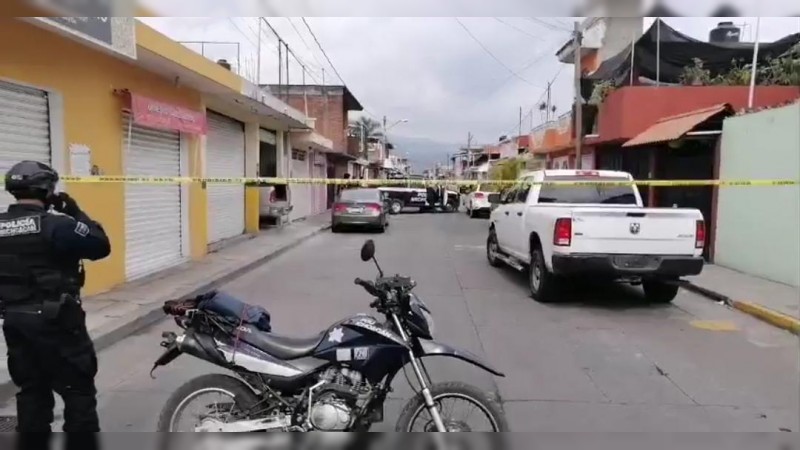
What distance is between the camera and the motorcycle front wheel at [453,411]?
3.31 m

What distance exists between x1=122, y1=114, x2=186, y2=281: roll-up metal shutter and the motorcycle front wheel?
268 inches

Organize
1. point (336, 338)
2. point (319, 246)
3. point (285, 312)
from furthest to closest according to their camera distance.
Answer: point (319, 246) < point (285, 312) < point (336, 338)

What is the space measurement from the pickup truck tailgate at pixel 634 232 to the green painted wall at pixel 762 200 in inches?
112

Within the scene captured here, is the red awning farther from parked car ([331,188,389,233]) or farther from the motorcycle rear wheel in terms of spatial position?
the motorcycle rear wheel

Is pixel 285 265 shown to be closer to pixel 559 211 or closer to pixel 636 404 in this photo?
pixel 559 211

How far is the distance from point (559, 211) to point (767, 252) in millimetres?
4620

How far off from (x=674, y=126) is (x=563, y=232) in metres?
7.10

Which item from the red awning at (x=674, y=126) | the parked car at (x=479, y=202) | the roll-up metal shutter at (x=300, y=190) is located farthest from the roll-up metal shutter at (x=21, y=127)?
the parked car at (x=479, y=202)

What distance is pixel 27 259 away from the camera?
3.14 metres

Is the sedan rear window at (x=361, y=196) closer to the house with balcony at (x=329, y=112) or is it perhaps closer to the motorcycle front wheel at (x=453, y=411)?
the house with balcony at (x=329, y=112)

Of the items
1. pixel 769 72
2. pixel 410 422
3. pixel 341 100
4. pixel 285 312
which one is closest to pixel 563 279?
pixel 285 312

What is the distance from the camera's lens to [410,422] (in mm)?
3338

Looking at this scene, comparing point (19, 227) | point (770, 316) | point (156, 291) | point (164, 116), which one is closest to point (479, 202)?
point (164, 116)

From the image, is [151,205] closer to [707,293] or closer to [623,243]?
[623,243]
